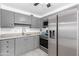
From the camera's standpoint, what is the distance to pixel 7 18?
239cm

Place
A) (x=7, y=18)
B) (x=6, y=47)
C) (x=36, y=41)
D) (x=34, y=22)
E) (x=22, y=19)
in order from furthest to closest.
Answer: (x=34, y=22) < (x=36, y=41) < (x=22, y=19) < (x=7, y=18) < (x=6, y=47)

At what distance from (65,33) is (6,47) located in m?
1.85

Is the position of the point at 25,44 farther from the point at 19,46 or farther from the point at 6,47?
the point at 6,47

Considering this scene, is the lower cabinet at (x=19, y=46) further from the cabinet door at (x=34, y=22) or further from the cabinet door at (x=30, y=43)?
the cabinet door at (x=34, y=22)

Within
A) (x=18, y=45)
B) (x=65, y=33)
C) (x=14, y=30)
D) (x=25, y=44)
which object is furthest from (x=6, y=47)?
(x=65, y=33)

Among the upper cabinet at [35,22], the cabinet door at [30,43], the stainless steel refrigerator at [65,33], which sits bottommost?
the cabinet door at [30,43]

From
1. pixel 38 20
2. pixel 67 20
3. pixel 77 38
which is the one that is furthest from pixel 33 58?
pixel 38 20

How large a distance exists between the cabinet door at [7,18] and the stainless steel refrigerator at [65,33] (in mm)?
1701

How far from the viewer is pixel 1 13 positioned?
2.23 metres

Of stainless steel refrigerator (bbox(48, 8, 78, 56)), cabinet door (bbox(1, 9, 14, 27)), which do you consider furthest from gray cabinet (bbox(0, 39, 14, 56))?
stainless steel refrigerator (bbox(48, 8, 78, 56))

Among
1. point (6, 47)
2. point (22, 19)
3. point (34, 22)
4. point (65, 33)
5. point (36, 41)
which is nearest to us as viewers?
point (65, 33)

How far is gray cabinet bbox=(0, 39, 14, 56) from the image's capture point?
203 cm

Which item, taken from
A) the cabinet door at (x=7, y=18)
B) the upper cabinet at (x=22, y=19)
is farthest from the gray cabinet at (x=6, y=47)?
the upper cabinet at (x=22, y=19)

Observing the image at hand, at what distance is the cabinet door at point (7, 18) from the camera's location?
89.7 inches
